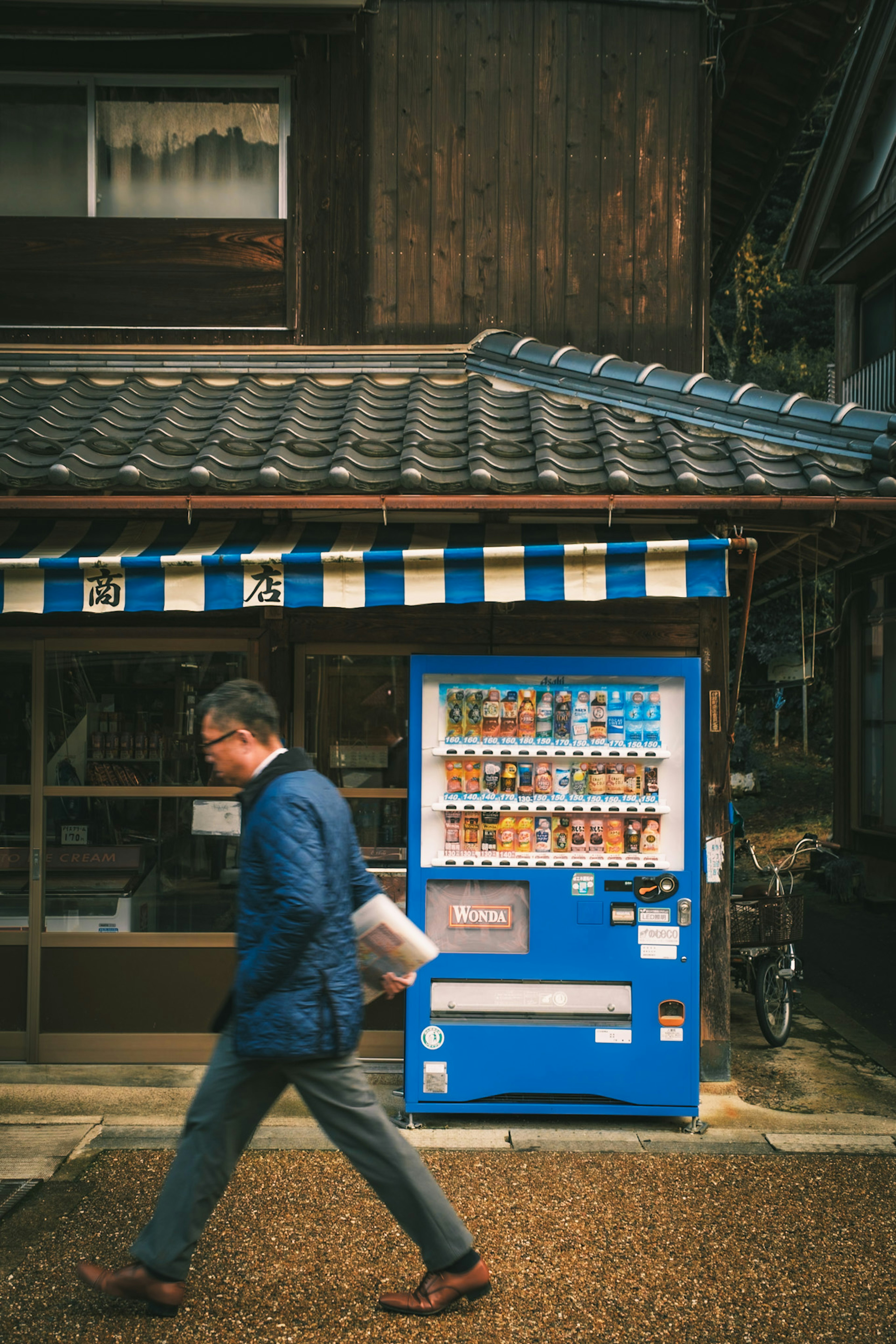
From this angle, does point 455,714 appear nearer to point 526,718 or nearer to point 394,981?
point 526,718

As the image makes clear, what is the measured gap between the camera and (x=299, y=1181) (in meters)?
4.57

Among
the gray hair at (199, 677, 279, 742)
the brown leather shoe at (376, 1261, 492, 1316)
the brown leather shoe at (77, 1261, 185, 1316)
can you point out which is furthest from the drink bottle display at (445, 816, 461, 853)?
the brown leather shoe at (77, 1261, 185, 1316)

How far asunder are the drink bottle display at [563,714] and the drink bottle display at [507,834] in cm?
51

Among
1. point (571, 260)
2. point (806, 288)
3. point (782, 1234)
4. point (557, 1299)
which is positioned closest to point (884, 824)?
point (571, 260)

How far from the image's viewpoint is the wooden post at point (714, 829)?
229 inches

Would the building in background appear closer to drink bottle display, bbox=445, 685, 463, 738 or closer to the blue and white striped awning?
the blue and white striped awning

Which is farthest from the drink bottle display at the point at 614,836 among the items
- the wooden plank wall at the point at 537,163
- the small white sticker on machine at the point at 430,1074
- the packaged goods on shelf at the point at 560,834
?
the wooden plank wall at the point at 537,163

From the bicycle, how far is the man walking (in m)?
3.63

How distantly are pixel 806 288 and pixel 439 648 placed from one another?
23.4 metres

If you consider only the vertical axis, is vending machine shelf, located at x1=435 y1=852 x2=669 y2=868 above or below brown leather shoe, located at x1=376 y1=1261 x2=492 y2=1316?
above

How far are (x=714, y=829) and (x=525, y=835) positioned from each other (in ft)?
4.29

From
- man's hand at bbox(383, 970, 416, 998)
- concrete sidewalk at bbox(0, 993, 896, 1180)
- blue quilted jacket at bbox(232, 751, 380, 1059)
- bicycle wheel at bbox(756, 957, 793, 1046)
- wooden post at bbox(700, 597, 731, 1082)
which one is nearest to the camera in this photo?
blue quilted jacket at bbox(232, 751, 380, 1059)

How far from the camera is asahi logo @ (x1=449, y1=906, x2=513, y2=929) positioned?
5.35 metres

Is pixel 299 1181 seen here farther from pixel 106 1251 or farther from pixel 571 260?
pixel 571 260
